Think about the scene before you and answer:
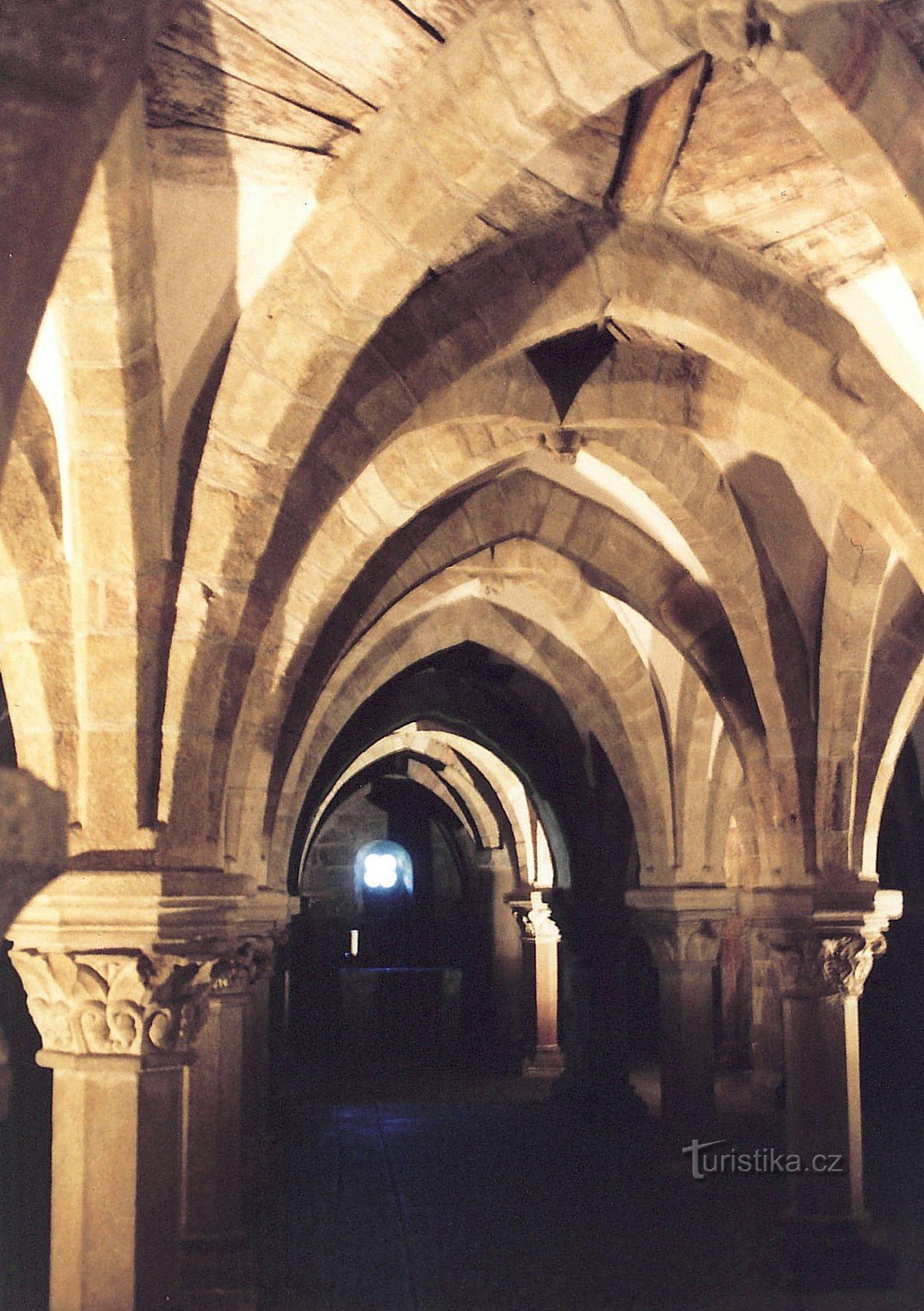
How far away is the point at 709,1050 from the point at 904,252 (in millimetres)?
8080

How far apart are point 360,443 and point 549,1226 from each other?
6.09 m

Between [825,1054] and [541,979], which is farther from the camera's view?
[541,979]

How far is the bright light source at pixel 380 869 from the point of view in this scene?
88.4ft

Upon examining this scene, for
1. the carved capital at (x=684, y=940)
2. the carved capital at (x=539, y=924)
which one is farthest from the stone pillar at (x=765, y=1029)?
the carved capital at (x=539, y=924)

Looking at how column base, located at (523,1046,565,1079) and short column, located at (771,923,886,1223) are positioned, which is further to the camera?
column base, located at (523,1046,565,1079)

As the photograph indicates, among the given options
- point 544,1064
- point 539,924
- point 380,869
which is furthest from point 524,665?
point 380,869

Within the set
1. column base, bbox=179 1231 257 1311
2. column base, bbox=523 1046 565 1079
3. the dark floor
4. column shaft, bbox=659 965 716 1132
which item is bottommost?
column base, bbox=523 1046 565 1079

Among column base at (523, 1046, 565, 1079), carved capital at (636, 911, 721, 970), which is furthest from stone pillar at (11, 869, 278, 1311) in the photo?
column base at (523, 1046, 565, 1079)

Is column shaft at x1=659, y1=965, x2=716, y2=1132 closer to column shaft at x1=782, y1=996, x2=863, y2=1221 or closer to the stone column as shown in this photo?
column shaft at x1=782, y1=996, x2=863, y2=1221

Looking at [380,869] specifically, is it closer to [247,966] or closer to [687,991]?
[687,991]

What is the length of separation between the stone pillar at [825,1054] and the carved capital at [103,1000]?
485 centimetres

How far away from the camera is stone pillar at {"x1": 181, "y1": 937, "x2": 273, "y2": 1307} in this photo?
677 cm

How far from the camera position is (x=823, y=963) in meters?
8.27

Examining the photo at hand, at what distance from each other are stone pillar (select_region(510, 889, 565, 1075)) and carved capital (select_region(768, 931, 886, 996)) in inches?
366
